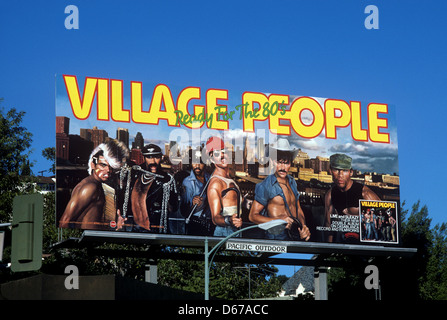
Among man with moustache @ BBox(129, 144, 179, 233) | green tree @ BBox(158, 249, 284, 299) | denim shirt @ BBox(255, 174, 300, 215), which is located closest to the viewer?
man with moustache @ BBox(129, 144, 179, 233)

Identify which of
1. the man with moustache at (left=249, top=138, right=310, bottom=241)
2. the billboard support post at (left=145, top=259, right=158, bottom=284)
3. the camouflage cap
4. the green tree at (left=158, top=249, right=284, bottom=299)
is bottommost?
the green tree at (left=158, top=249, right=284, bottom=299)

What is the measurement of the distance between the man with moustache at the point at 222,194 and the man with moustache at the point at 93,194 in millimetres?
4984

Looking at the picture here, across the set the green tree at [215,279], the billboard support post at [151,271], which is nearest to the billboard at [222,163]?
the billboard support post at [151,271]

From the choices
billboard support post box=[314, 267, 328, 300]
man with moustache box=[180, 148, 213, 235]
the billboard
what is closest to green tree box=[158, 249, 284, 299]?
billboard support post box=[314, 267, 328, 300]

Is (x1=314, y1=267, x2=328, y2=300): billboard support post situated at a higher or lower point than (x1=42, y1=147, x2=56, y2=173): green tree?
lower

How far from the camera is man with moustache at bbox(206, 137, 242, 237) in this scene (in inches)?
1628

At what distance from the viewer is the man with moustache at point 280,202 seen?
42188 mm

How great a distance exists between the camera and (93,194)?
39188mm

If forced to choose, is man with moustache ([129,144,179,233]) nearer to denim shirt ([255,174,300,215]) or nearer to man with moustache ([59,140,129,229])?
man with moustache ([59,140,129,229])

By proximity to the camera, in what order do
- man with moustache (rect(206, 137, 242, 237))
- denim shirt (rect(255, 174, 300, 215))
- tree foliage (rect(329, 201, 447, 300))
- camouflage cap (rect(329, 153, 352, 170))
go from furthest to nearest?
tree foliage (rect(329, 201, 447, 300)) → camouflage cap (rect(329, 153, 352, 170)) → denim shirt (rect(255, 174, 300, 215)) → man with moustache (rect(206, 137, 242, 237))

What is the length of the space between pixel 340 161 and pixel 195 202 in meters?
9.14

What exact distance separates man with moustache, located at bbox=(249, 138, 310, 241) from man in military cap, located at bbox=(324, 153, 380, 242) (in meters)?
1.73
